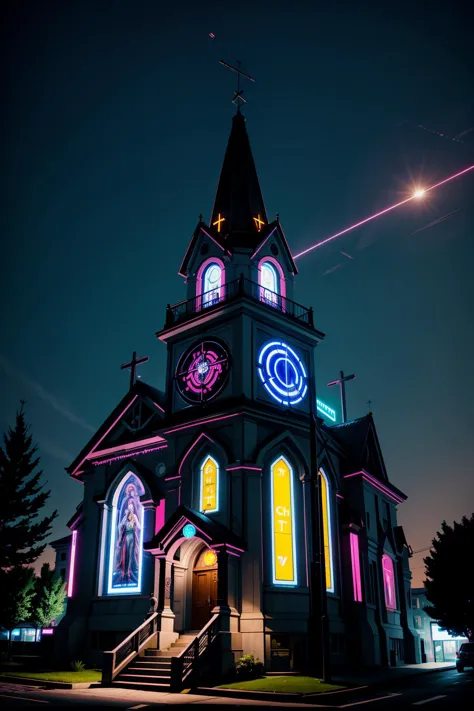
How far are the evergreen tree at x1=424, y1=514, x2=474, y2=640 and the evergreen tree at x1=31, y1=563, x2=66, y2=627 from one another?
29801 mm

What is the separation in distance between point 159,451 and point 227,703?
1560cm

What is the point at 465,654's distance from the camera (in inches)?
1179

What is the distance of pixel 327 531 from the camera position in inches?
1166

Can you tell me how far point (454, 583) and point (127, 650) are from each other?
3039cm

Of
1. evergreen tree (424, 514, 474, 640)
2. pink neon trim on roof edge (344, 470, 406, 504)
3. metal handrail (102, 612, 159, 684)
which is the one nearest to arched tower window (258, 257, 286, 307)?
pink neon trim on roof edge (344, 470, 406, 504)

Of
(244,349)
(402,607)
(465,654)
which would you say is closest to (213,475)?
(244,349)

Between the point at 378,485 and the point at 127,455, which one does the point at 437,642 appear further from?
the point at 127,455

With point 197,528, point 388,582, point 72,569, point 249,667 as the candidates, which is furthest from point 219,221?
point 388,582

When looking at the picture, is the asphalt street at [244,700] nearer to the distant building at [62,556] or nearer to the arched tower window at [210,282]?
the arched tower window at [210,282]

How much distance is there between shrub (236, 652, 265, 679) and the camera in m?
22.3

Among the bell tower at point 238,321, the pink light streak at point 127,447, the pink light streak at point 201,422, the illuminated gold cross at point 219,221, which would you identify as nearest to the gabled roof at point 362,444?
the bell tower at point 238,321

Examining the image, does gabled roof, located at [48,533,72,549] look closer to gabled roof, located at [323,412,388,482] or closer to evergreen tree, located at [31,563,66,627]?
evergreen tree, located at [31,563,66,627]

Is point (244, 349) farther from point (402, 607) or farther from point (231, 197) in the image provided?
point (402, 607)

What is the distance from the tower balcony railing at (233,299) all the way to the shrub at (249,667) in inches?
587
